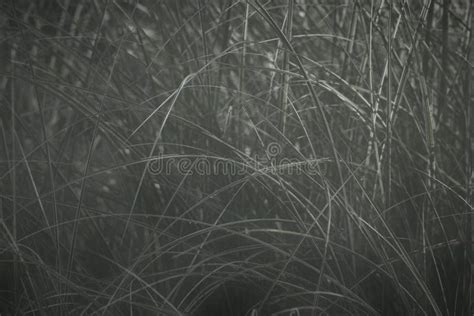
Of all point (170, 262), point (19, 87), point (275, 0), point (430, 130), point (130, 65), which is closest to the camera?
point (430, 130)

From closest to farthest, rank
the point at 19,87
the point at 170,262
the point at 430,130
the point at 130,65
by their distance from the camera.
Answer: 1. the point at 430,130
2. the point at 170,262
3. the point at 130,65
4. the point at 19,87

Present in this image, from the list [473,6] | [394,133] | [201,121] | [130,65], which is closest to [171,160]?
[201,121]

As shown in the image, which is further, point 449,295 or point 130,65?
point 130,65

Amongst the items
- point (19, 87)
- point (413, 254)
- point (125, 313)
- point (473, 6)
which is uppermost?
point (473, 6)

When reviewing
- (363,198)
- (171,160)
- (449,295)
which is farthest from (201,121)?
(449,295)

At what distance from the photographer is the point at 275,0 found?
117cm

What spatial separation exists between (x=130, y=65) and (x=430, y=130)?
A: 20.8 inches

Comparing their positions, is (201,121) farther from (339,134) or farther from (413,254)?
(413,254)

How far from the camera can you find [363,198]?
771mm

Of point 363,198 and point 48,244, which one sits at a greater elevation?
point 363,198

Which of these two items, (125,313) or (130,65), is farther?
(130,65)

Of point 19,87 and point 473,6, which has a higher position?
point 473,6

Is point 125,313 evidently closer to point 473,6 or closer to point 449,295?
point 449,295

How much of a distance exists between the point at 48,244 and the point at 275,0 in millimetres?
592
